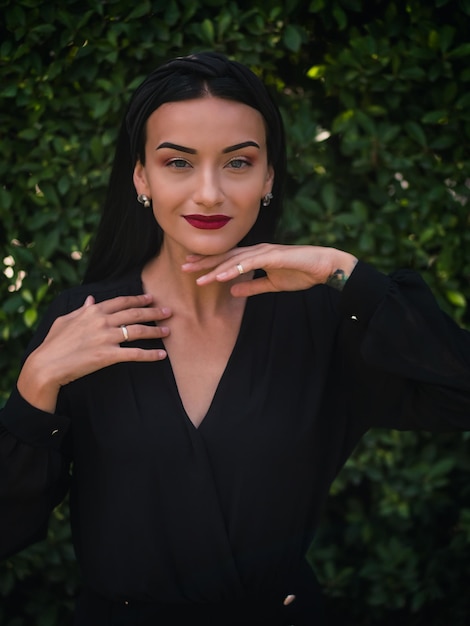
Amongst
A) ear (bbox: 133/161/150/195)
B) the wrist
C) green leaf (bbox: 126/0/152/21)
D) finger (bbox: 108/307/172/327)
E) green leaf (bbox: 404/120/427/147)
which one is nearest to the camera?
the wrist

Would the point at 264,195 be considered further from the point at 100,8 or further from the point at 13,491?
the point at 100,8

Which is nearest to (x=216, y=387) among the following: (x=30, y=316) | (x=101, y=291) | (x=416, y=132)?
(x=101, y=291)

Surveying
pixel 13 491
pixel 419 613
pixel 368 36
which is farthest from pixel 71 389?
pixel 419 613

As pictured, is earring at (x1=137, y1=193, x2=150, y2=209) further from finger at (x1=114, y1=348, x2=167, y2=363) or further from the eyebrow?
finger at (x1=114, y1=348, x2=167, y2=363)

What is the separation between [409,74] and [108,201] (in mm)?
1277

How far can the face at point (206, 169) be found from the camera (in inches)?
70.7

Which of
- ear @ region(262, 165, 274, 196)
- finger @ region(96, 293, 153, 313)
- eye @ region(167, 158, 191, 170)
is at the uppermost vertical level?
eye @ region(167, 158, 191, 170)

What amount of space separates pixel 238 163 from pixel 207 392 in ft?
1.84

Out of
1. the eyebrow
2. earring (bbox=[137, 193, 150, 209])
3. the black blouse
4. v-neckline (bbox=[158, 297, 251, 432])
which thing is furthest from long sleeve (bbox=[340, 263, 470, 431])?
earring (bbox=[137, 193, 150, 209])

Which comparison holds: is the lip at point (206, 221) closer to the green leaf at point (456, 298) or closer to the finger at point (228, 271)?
the finger at point (228, 271)

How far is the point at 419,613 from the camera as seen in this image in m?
3.28

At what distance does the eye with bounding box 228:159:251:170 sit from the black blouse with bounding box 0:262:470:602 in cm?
37

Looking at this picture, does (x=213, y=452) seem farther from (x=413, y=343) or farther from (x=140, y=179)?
(x=140, y=179)

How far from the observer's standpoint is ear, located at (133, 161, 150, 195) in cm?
197
